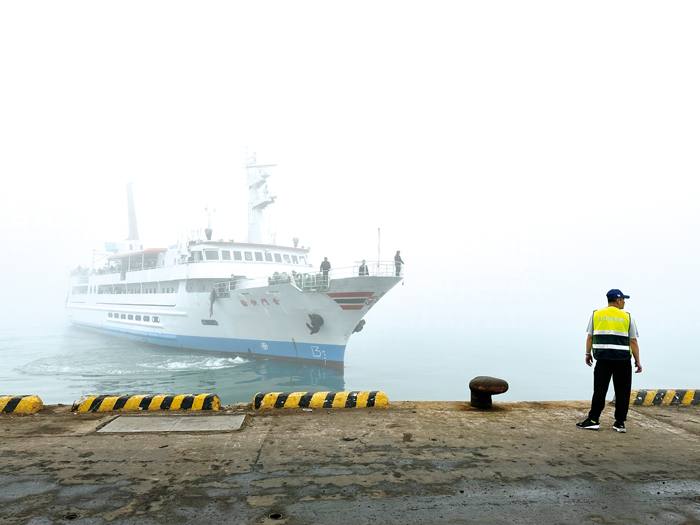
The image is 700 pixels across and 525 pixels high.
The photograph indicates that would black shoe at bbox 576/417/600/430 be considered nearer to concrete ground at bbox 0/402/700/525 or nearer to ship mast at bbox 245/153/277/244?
concrete ground at bbox 0/402/700/525

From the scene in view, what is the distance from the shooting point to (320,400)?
5980mm

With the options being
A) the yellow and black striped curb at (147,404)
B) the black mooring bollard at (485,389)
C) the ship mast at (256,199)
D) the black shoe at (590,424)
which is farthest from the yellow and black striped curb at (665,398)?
the ship mast at (256,199)

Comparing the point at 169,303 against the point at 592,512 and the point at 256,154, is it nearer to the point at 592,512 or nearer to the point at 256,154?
the point at 256,154

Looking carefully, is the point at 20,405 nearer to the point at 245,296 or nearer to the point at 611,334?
the point at 611,334

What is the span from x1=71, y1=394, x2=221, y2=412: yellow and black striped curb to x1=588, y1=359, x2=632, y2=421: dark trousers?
4.82 m

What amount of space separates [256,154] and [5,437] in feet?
82.2

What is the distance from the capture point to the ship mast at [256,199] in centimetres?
2736

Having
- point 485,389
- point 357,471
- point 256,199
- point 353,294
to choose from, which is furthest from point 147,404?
point 256,199

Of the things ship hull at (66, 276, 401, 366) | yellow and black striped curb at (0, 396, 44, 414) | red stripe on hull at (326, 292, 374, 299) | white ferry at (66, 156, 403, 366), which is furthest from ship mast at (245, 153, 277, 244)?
yellow and black striped curb at (0, 396, 44, 414)

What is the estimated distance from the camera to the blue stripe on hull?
20.0m

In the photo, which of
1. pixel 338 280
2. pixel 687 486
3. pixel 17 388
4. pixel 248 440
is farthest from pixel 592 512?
pixel 17 388

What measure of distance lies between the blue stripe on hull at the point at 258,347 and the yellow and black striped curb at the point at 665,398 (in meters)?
14.3

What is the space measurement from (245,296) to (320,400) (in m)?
15.4

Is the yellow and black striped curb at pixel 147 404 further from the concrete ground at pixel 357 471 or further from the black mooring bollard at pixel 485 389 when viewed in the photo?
the black mooring bollard at pixel 485 389
